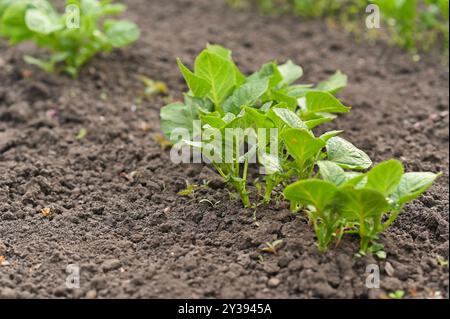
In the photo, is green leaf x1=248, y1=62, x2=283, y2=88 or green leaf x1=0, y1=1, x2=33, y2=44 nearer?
green leaf x1=248, y1=62, x2=283, y2=88

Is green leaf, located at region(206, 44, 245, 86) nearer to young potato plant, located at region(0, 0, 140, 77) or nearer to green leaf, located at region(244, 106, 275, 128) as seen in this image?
green leaf, located at region(244, 106, 275, 128)

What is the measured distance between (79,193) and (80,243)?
42 centimetres

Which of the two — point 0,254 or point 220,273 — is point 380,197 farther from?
point 0,254

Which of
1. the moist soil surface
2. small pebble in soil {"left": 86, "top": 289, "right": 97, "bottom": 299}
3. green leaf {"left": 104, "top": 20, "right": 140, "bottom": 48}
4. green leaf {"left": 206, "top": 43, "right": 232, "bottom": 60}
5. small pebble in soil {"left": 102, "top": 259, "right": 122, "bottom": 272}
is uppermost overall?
green leaf {"left": 104, "top": 20, "right": 140, "bottom": 48}

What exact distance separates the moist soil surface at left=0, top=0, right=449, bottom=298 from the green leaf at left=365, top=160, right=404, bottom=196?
11.9 inches

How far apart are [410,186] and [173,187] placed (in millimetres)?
1155

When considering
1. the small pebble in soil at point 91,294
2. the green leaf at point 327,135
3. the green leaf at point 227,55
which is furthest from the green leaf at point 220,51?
the small pebble in soil at point 91,294

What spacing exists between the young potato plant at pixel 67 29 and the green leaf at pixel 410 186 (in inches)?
86.2

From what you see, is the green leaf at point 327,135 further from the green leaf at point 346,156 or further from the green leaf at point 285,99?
the green leaf at point 285,99

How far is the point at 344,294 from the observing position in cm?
226

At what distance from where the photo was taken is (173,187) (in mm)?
3020

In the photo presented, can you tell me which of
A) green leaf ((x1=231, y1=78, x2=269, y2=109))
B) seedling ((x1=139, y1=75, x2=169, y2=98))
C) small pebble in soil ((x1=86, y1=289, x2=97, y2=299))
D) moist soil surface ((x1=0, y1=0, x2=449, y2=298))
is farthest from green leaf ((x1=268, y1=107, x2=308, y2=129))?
seedling ((x1=139, y1=75, x2=169, y2=98))

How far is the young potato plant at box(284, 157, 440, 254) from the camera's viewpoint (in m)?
2.18

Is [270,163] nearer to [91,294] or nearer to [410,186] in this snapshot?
[410,186]
